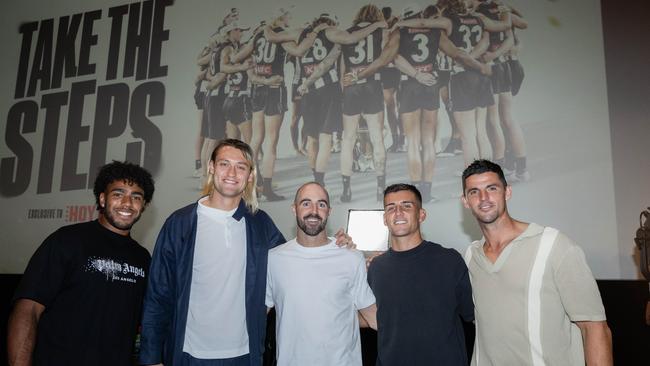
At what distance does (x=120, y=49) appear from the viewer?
4762 millimetres

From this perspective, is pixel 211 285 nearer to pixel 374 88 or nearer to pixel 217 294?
pixel 217 294

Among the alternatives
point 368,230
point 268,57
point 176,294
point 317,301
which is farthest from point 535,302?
point 268,57

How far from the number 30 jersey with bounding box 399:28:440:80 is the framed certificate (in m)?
1.47

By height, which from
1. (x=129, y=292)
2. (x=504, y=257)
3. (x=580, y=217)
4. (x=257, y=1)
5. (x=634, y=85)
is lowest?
(x=129, y=292)

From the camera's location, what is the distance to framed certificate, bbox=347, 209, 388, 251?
2.91m

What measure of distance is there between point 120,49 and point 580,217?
4980 mm

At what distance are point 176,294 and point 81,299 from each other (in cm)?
36

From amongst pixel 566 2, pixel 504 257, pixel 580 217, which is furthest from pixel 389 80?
pixel 504 257

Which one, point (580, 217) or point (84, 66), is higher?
point (84, 66)

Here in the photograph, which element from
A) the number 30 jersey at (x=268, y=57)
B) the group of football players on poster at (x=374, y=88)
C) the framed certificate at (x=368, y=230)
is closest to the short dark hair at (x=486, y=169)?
the framed certificate at (x=368, y=230)

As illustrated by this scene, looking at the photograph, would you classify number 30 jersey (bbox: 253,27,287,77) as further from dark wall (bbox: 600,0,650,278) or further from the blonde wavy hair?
dark wall (bbox: 600,0,650,278)

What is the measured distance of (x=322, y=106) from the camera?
3951 millimetres

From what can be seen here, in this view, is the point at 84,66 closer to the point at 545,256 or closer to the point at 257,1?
the point at 257,1

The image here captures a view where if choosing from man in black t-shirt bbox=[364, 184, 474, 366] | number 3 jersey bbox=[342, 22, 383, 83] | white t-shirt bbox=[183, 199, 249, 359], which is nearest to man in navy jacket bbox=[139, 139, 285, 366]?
white t-shirt bbox=[183, 199, 249, 359]
